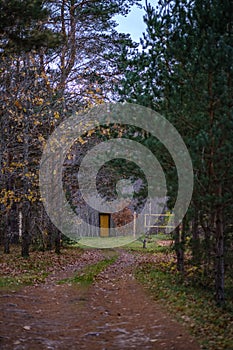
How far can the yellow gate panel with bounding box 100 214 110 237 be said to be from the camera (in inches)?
1373

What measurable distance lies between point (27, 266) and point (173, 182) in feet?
24.6

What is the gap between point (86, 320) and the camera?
7.86 meters

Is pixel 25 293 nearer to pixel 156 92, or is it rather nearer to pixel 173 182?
pixel 173 182

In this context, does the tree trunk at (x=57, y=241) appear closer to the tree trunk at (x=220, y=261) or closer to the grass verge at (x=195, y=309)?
the grass verge at (x=195, y=309)

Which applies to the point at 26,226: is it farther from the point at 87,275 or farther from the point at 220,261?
the point at 220,261

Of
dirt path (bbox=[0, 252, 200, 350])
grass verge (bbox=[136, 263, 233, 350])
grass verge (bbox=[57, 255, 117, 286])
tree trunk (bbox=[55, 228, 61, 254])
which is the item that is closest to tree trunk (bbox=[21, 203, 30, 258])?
grass verge (bbox=[57, 255, 117, 286])

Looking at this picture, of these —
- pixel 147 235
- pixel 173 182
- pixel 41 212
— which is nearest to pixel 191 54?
pixel 173 182

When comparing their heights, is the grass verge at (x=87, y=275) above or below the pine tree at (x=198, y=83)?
below

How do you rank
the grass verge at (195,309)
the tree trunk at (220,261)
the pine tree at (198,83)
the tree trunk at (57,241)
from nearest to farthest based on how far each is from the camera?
the grass verge at (195,309)
the pine tree at (198,83)
the tree trunk at (220,261)
the tree trunk at (57,241)

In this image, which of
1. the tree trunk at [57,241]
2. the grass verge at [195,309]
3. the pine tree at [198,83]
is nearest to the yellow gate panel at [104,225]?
the tree trunk at [57,241]

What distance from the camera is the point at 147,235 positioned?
32500 mm

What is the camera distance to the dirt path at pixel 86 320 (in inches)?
250

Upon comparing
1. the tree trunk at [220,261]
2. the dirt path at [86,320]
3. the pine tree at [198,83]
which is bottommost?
the dirt path at [86,320]

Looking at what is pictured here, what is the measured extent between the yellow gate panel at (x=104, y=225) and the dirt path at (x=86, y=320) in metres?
23.3
